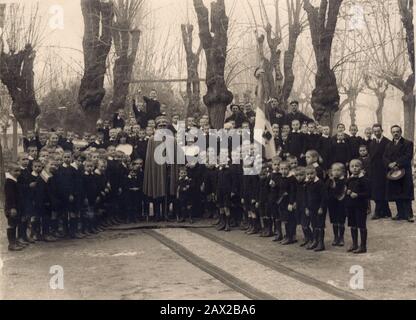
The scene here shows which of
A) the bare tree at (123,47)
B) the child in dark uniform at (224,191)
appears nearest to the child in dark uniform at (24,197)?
the child in dark uniform at (224,191)

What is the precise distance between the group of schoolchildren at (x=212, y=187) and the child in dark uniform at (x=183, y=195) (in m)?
0.02

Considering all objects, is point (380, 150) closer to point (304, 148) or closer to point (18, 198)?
point (304, 148)

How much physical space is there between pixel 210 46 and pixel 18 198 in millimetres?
6818

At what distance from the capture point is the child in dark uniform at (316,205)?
10.1 meters

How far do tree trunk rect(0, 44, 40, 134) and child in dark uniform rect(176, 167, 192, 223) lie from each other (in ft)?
15.3

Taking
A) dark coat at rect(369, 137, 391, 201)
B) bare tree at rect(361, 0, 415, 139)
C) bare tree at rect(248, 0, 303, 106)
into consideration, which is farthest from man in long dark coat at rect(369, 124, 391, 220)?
bare tree at rect(248, 0, 303, 106)

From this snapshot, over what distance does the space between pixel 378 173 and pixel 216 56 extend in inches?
198

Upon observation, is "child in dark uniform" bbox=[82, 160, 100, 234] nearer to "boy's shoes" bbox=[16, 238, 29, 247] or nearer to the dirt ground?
the dirt ground

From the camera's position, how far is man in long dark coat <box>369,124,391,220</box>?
12.3 meters

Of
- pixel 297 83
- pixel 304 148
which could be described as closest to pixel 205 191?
pixel 304 148

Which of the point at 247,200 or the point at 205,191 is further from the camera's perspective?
the point at 205,191

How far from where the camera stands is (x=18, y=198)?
10.3m
